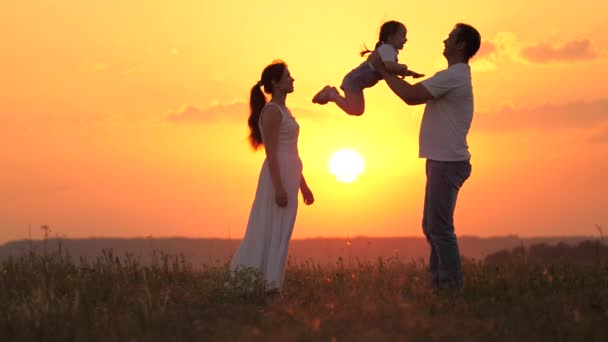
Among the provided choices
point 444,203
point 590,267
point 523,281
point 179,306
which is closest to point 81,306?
point 179,306

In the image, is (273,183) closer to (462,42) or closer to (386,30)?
(386,30)

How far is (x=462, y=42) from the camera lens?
9.35 m

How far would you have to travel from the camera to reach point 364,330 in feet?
24.6

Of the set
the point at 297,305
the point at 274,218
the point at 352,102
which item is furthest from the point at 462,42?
the point at 297,305

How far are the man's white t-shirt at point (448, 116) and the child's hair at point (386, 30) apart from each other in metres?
1.03

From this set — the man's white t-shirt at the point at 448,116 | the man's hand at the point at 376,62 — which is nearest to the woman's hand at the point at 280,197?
A: the man's white t-shirt at the point at 448,116

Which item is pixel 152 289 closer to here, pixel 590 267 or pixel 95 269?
pixel 95 269

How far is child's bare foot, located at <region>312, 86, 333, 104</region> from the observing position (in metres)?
9.73

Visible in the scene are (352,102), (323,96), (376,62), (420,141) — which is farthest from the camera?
(352,102)

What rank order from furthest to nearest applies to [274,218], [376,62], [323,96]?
1. [274,218]
2. [323,96]
3. [376,62]

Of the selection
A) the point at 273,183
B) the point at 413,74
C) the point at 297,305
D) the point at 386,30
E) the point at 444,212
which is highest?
the point at 386,30

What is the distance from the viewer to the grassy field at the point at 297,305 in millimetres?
7461

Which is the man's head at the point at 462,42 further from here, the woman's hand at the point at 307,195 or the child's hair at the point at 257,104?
the woman's hand at the point at 307,195

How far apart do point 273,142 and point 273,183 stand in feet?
1.48
